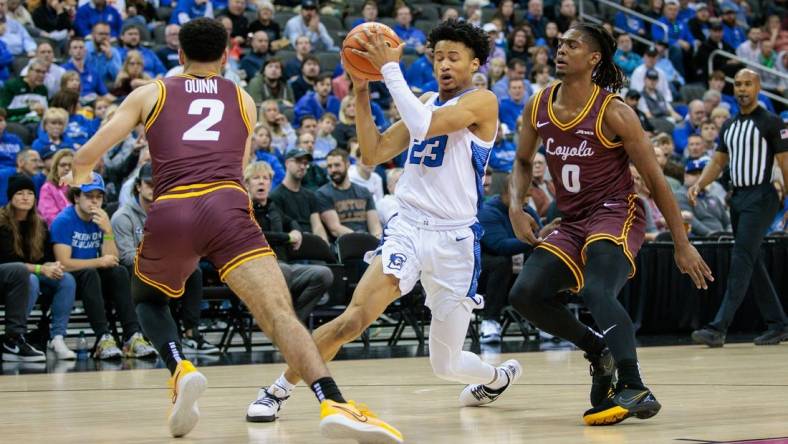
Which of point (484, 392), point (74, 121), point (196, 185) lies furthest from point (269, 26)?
point (196, 185)

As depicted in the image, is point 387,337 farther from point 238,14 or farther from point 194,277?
point 238,14

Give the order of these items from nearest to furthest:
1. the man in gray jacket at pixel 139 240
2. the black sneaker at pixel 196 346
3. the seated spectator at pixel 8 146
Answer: the man in gray jacket at pixel 139 240
the black sneaker at pixel 196 346
the seated spectator at pixel 8 146

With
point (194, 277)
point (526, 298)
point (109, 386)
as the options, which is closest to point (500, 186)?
point (194, 277)

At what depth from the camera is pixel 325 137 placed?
43.5 ft

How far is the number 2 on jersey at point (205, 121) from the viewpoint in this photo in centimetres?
494

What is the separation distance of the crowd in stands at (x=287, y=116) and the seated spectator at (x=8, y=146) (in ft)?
0.11

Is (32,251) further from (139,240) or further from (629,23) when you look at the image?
(629,23)

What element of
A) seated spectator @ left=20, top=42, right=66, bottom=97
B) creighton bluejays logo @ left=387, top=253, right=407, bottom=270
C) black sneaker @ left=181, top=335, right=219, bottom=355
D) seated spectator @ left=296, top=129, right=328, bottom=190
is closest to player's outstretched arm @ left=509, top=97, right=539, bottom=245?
creighton bluejays logo @ left=387, top=253, right=407, bottom=270

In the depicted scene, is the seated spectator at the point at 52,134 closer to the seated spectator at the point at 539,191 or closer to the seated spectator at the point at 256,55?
the seated spectator at the point at 256,55

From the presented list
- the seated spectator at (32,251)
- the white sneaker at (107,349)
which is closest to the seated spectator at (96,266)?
the white sneaker at (107,349)

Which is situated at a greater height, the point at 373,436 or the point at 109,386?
the point at 373,436

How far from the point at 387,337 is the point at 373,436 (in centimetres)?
770

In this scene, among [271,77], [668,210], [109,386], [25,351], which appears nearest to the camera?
[668,210]

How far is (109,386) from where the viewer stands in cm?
740
